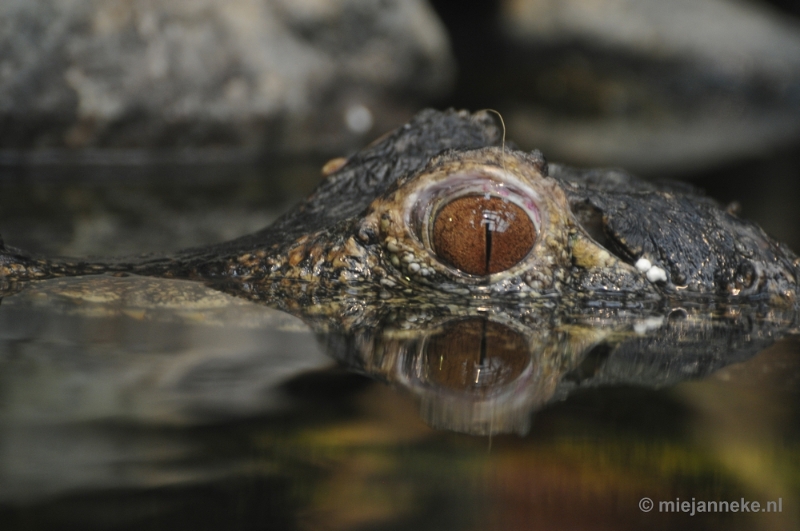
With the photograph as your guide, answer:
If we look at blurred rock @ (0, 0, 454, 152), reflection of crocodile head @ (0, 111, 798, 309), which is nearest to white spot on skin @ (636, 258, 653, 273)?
reflection of crocodile head @ (0, 111, 798, 309)

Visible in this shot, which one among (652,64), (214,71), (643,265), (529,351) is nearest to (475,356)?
(529,351)

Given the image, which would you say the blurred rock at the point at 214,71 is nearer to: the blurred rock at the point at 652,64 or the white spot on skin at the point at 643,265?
the blurred rock at the point at 652,64

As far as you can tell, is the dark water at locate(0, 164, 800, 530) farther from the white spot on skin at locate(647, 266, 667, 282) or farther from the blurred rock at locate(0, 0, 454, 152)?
the blurred rock at locate(0, 0, 454, 152)

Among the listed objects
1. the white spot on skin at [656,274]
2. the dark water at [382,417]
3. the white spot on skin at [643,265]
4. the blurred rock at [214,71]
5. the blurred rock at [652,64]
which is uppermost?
the blurred rock at [652,64]

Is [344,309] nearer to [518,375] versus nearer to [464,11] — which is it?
[518,375]

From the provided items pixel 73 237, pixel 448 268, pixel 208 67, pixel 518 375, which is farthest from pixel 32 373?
pixel 208 67

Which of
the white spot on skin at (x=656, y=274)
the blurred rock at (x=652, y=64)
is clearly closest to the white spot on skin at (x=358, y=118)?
the blurred rock at (x=652, y=64)
